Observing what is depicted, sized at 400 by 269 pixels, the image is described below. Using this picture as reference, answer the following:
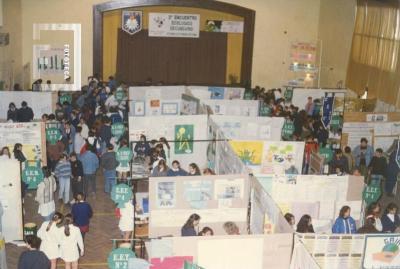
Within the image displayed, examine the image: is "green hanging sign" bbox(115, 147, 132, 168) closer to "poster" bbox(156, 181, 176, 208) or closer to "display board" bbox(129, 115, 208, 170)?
"display board" bbox(129, 115, 208, 170)

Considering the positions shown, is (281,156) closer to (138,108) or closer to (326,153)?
(326,153)

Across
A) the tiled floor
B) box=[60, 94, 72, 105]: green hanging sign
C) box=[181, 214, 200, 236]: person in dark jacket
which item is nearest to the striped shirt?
the tiled floor

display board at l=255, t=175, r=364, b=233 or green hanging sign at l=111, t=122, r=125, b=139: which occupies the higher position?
green hanging sign at l=111, t=122, r=125, b=139

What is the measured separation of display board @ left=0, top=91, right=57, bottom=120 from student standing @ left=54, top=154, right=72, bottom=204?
4837mm

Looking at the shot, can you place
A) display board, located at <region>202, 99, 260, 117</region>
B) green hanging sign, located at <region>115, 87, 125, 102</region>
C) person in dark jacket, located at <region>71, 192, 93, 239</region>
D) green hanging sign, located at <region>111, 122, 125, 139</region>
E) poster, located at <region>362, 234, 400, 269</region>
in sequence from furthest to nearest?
green hanging sign, located at <region>115, 87, 125, 102</region>
display board, located at <region>202, 99, 260, 117</region>
green hanging sign, located at <region>111, 122, 125, 139</region>
person in dark jacket, located at <region>71, 192, 93, 239</region>
poster, located at <region>362, 234, 400, 269</region>

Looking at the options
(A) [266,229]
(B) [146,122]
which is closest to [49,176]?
(B) [146,122]

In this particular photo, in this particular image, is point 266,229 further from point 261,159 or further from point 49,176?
point 49,176

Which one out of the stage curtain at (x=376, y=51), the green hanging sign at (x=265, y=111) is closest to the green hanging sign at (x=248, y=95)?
the green hanging sign at (x=265, y=111)

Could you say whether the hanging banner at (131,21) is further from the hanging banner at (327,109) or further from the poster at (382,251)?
the poster at (382,251)

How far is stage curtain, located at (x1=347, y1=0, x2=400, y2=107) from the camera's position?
57.4ft

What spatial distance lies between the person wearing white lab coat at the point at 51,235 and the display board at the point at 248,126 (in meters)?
5.17

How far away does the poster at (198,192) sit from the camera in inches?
369

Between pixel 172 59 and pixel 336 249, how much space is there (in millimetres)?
17378

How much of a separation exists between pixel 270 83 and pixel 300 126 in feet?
26.5
